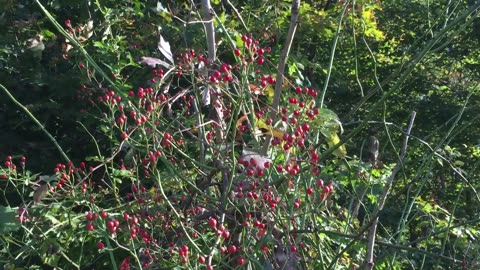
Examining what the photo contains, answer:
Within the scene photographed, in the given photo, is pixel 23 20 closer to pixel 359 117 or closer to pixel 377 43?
pixel 359 117

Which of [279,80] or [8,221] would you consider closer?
[8,221]

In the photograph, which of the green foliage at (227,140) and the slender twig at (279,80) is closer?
the green foliage at (227,140)

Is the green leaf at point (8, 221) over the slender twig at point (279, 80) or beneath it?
beneath

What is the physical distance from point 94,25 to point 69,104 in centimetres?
42

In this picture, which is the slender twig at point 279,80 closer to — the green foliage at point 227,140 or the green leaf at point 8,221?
the green foliage at point 227,140

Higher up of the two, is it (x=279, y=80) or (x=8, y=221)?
(x=279, y=80)

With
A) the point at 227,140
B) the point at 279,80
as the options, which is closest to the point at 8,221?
the point at 227,140

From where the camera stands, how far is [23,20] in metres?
4.05

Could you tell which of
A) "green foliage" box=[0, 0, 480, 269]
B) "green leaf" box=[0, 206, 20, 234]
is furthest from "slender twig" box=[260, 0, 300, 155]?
"green leaf" box=[0, 206, 20, 234]

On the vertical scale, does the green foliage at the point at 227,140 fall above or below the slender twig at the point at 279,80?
below

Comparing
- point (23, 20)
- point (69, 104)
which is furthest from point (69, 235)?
point (23, 20)

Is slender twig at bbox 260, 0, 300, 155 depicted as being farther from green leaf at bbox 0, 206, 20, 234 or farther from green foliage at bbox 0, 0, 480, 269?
green leaf at bbox 0, 206, 20, 234

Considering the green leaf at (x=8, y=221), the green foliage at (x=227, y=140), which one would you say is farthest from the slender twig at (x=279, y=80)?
the green leaf at (x=8, y=221)

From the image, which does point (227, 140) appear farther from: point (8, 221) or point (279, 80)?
point (8, 221)
